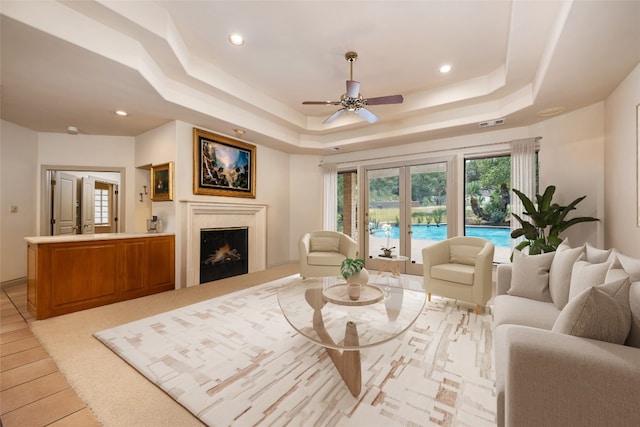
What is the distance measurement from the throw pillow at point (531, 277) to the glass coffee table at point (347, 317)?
86 centimetres

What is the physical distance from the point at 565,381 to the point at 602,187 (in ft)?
12.7

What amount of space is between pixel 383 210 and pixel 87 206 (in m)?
6.59

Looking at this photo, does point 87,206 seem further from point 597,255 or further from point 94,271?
point 597,255

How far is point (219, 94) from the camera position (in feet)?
12.9

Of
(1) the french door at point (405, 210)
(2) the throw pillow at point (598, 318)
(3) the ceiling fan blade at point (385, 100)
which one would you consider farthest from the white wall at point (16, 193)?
(2) the throw pillow at point (598, 318)

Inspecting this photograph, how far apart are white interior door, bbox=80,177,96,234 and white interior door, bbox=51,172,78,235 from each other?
26 centimetres

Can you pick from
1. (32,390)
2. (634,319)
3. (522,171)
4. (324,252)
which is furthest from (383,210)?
(32,390)

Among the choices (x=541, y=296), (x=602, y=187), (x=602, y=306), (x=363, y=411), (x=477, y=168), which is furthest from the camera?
(x=477, y=168)

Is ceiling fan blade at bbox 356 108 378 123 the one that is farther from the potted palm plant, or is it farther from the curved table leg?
the curved table leg

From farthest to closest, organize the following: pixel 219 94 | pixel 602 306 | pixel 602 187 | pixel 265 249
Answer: pixel 265 249 → pixel 219 94 → pixel 602 187 → pixel 602 306

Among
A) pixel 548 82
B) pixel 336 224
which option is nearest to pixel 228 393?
pixel 548 82

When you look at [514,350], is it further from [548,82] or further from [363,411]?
[548,82]

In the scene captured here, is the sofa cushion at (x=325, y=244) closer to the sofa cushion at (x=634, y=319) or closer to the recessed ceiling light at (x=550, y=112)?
the recessed ceiling light at (x=550, y=112)

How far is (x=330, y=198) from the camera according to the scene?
633 centimetres
